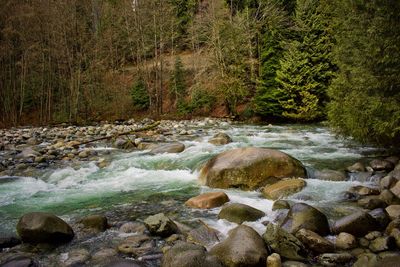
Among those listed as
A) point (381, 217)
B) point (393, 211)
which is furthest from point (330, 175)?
point (381, 217)

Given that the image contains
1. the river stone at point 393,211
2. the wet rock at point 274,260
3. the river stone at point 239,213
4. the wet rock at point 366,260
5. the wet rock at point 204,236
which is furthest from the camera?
the river stone at point 239,213

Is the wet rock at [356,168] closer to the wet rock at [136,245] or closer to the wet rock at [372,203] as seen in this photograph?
the wet rock at [372,203]

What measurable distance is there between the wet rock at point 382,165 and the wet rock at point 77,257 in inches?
296

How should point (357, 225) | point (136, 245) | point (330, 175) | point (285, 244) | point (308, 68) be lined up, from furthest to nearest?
point (308, 68), point (330, 175), point (357, 225), point (136, 245), point (285, 244)

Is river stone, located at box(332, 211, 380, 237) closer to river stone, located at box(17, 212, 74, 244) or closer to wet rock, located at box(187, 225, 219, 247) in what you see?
wet rock, located at box(187, 225, 219, 247)

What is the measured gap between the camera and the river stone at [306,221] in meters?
5.79

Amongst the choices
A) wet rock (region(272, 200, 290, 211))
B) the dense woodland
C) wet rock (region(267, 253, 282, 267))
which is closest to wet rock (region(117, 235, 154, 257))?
wet rock (region(267, 253, 282, 267))

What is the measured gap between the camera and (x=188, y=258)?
469cm

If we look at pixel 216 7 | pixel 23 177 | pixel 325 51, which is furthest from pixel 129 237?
pixel 216 7

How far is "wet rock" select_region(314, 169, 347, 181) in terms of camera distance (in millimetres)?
8734

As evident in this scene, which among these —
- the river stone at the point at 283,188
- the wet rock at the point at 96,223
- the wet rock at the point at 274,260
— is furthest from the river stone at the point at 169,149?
the wet rock at the point at 274,260

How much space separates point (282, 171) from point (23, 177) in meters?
7.05

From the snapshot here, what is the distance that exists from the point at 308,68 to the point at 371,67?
12.2 m

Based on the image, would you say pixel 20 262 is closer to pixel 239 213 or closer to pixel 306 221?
pixel 239 213
